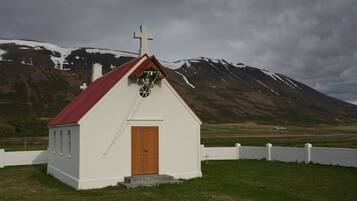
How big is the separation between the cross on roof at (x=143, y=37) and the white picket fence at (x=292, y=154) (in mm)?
11639

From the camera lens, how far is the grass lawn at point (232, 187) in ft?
53.4

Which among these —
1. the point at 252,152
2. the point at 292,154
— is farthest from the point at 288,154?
the point at 252,152

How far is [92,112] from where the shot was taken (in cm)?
1973

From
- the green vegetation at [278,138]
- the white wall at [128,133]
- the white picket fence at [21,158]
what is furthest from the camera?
the green vegetation at [278,138]

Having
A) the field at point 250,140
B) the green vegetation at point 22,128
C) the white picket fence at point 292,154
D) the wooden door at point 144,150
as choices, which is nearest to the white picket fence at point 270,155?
the white picket fence at point 292,154

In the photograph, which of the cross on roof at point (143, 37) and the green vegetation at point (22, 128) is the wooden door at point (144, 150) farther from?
the green vegetation at point (22, 128)

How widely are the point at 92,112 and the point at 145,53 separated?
13.6 feet

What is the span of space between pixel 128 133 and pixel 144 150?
1131 millimetres

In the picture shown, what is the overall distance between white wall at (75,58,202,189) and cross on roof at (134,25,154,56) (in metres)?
1.88

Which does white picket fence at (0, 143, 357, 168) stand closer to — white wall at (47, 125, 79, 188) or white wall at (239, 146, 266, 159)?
white wall at (239, 146, 266, 159)

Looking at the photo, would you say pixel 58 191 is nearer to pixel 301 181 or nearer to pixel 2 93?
pixel 301 181

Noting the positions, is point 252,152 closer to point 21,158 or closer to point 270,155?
point 270,155

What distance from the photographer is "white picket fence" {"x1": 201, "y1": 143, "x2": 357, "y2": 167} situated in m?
24.6

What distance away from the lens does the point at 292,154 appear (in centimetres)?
2836
